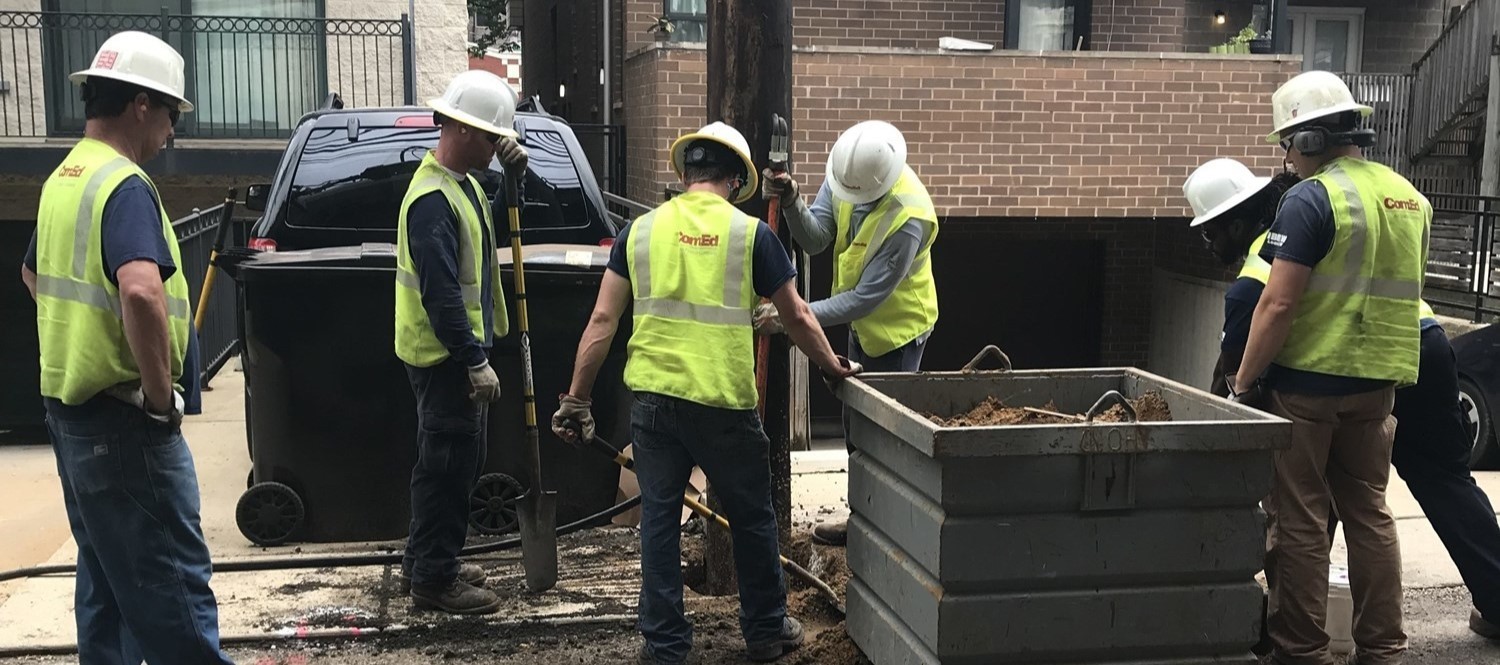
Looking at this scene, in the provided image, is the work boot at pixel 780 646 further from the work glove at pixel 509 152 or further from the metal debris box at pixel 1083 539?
the work glove at pixel 509 152

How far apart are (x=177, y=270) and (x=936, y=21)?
9.81 metres

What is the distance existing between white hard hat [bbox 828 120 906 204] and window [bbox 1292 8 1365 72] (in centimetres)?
1230

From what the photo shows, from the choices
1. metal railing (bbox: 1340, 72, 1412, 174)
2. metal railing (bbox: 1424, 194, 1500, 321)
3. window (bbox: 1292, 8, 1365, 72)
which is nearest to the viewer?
metal railing (bbox: 1424, 194, 1500, 321)

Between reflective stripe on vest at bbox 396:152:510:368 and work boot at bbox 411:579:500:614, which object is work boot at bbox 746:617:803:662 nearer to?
work boot at bbox 411:579:500:614

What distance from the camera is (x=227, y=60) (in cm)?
1195

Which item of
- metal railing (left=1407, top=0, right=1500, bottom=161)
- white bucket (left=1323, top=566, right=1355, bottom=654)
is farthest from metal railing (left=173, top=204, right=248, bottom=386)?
metal railing (left=1407, top=0, right=1500, bottom=161)

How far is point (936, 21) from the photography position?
12.4 meters

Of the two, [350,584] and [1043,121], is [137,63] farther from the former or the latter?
[1043,121]

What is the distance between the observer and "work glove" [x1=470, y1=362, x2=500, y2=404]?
4742 millimetres

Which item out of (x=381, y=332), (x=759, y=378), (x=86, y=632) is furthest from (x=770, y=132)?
(x=86, y=632)

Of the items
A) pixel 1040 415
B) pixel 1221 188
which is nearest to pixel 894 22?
pixel 1221 188

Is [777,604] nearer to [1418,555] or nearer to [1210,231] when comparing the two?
[1210,231]

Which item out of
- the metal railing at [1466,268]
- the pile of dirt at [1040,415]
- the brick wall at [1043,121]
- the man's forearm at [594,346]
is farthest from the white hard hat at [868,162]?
the metal railing at [1466,268]

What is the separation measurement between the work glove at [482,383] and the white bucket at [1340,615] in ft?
9.75
